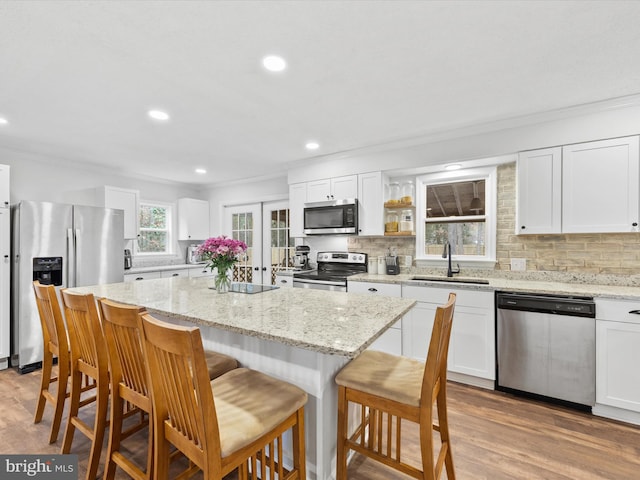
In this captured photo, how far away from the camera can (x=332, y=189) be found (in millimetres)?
3922

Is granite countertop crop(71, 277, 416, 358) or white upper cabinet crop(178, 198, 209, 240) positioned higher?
white upper cabinet crop(178, 198, 209, 240)

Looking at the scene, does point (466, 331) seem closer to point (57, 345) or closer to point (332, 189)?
→ point (332, 189)

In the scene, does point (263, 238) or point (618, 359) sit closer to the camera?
point (618, 359)

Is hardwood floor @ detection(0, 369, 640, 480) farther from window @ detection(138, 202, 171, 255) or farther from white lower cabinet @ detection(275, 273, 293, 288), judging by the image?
window @ detection(138, 202, 171, 255)

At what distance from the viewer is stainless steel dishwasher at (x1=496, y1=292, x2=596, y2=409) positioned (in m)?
2.30

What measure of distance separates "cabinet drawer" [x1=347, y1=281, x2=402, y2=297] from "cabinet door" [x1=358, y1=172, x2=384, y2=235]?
68 cm

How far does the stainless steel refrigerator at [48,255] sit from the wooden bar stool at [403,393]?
355cm

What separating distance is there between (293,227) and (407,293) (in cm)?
190

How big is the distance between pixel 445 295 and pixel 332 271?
1.66 metres

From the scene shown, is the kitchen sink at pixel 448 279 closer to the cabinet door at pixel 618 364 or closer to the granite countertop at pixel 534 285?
the granite countertop at pixel 534 285

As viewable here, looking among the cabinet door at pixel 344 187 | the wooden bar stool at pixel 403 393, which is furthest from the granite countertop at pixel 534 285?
the wooden bar stool at pixel 403 393

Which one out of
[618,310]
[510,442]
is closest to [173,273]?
[510,442]

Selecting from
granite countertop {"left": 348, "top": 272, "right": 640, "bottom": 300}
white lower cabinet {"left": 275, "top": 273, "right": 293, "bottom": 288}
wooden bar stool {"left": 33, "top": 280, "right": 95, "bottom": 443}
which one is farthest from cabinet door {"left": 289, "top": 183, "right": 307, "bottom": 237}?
wooden bar stool {"left": 33, "top": 280, "right": 95, "bottom": 443}

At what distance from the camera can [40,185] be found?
384 centimetres
